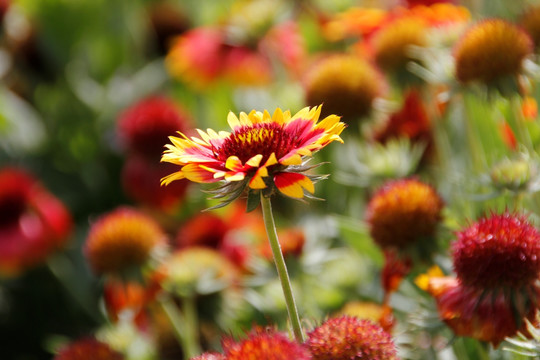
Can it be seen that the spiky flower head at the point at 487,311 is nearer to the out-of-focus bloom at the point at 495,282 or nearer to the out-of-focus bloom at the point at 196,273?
the out-of-focus bloom at the point at 495,282

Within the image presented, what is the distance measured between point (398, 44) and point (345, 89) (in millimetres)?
95

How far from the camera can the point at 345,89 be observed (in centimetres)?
95

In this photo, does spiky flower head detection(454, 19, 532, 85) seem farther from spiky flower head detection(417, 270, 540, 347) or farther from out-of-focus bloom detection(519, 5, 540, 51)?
spiky flower head detection(417, 270, 540, 347)

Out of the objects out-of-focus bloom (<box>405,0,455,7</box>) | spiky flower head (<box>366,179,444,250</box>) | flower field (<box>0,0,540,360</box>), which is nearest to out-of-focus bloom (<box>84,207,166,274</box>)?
flower field (<box>0,0,540,360</box>)

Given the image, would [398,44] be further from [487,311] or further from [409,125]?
[487,311]

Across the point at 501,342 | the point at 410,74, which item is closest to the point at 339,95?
the point at 410,74

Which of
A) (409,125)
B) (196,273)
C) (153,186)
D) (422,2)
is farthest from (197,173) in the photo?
(422,2)

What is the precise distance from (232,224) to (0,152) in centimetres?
66

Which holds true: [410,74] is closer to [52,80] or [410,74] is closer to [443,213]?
[443,213]

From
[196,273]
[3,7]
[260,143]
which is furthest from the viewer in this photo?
[3,7]

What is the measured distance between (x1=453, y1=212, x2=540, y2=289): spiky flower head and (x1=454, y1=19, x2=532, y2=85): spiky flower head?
0.24 metres

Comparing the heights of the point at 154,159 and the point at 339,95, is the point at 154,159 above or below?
below

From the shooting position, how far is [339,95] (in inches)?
37.5

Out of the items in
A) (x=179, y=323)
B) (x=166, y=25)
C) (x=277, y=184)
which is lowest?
(x=179, y=323)
